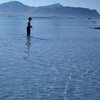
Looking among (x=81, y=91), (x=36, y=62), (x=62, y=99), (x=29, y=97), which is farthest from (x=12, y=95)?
(x=36, y=62)

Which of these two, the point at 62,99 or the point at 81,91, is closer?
the point at 62,99

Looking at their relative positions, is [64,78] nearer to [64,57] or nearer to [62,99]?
[62,99]

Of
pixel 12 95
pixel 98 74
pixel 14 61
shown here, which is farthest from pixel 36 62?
pixel 12 95

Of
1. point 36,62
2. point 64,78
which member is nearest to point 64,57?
point 36,62

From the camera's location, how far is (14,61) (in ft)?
82.6

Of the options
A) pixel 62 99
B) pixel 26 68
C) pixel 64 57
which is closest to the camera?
pixel 62 99

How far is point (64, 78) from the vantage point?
1958cm

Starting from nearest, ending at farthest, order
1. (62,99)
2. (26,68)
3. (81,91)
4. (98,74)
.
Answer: (62,99), (81,91), (98,74), (26,68)

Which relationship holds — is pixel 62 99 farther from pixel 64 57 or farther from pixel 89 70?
pixel 64 57

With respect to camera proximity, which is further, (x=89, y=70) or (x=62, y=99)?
(x=89, y=70)

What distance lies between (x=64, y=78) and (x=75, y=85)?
5.19 ft

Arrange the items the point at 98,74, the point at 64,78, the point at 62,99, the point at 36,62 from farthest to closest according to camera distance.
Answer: the point at 36,62 < the point at 98,74 < the point at 64,78 < the point at 62,99

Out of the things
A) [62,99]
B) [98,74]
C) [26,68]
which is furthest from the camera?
[26,68]

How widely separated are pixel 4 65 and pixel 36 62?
2.71 metres
